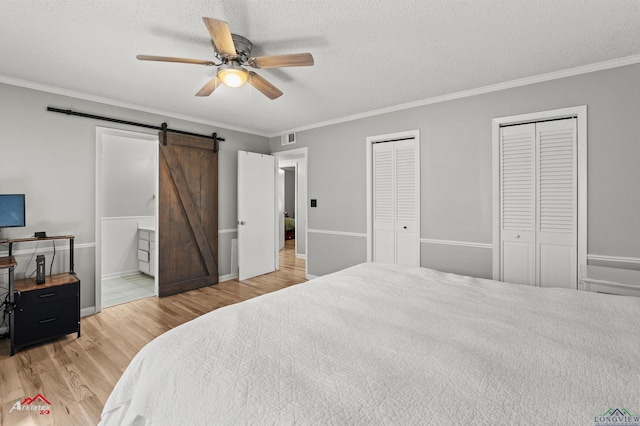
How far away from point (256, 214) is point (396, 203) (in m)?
2.31

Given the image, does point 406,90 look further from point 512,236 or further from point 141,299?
point 141,299

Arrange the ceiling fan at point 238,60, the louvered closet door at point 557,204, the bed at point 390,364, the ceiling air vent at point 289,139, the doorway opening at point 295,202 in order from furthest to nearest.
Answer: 1. the doorway opening at point 295,202
2. the ceiling air vent at point 289,139
3. the louvered closet door at point 557,204
4. the ceiling fan at point 238,60
5. the bed at point 390,364

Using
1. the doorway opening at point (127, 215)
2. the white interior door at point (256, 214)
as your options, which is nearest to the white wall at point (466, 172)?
the white interior door at point (256, 214)

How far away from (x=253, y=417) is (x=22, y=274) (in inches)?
138

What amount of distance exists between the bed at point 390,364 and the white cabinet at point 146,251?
3927 millimetres

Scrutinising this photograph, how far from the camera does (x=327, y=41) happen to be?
225 cm

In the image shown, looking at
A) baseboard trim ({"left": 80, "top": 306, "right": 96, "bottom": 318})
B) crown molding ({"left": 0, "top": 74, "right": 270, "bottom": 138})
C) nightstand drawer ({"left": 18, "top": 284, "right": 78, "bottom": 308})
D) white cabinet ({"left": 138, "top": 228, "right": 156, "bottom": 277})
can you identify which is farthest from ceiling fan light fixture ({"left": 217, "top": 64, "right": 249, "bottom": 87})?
white cabinet ({"left": 138, "top": 228, "right": 156, "bottom": 277})

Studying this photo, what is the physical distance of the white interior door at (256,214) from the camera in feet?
15.7

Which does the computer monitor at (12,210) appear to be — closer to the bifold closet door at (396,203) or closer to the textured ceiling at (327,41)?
the textured ceiling at (327,41)

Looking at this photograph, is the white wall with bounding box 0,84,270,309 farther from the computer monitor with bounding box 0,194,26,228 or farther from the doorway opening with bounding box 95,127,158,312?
the doorway opening with bounding box 95,127,158,312

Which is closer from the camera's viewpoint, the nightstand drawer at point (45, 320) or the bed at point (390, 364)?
the bed at point (390, 364)

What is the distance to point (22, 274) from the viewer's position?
2.99 m

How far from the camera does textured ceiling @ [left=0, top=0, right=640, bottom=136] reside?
1873 mm

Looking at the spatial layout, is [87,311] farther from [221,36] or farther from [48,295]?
[221,36]
